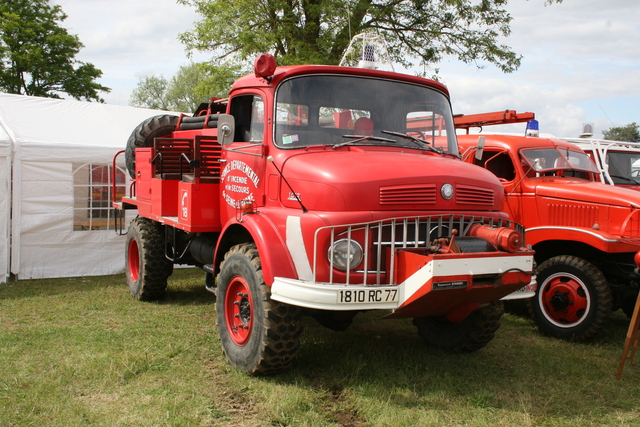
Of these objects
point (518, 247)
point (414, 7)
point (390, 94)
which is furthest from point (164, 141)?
point (414, 7)

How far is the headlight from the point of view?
3982mm

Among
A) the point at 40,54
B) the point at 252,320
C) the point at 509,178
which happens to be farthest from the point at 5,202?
the point at 40,54

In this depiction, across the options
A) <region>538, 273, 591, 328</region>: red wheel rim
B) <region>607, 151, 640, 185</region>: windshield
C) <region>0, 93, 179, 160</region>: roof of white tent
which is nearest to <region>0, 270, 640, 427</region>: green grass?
<region>538, 273, 591, 328</region>: red wheel rim

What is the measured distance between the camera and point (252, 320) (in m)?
4.45

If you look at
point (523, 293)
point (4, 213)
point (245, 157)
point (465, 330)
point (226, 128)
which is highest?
point (226, 128)

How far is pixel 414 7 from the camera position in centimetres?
1616

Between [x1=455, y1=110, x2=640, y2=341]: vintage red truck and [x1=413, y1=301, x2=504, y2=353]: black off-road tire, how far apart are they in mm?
1320

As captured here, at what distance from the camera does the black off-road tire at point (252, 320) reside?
13.8 feet

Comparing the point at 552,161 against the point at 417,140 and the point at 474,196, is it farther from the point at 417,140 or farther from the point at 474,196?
the point at 474,196

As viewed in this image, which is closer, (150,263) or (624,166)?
(150,263)

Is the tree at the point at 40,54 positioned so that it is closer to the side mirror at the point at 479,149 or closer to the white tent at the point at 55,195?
the white tent at the point at 55,195

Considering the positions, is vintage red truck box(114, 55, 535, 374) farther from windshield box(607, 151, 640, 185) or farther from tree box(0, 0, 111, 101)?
tree box(0, 0, 111, 101)

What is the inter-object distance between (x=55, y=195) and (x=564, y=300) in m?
7.51

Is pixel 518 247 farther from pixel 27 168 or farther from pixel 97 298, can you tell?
pixel 27 168
